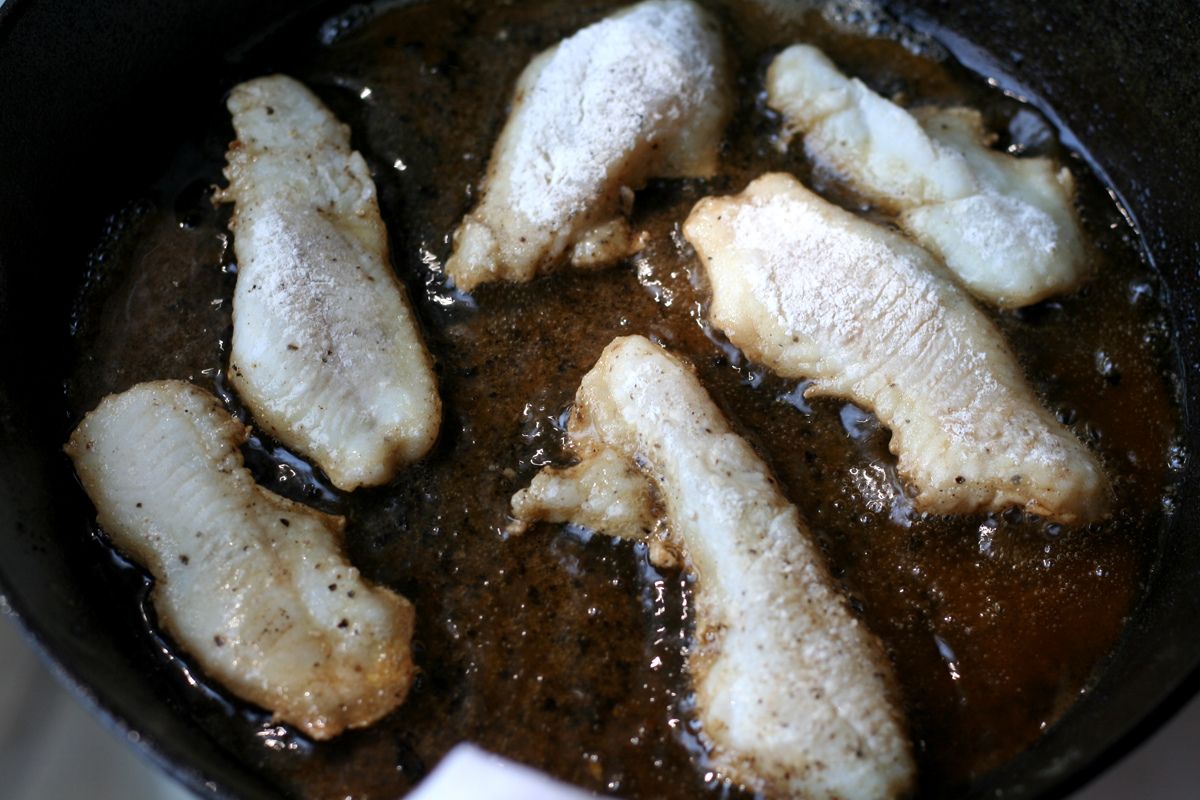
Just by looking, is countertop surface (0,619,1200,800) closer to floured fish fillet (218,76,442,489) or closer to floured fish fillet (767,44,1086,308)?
floured fish fillet (218,76,442,489)

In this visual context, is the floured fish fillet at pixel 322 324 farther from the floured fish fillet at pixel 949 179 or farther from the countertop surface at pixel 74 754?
the floured fish fillet at pixel 949 179

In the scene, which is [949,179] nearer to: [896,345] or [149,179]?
[896,345]

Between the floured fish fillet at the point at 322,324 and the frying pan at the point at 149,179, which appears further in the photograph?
the floured fish fillet at the point at 322,324

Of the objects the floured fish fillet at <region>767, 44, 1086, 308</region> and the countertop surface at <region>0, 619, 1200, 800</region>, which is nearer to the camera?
the countertop surface at <region>0, 619, 1200, 800</region>

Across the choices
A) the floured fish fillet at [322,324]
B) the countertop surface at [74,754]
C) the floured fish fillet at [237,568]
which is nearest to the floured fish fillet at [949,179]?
the countertop surface at [74,754]

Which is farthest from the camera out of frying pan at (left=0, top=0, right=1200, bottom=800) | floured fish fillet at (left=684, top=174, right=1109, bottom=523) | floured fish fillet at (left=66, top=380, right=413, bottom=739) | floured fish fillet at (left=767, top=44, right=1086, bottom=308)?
floured fish fillet at (left=767, top=44, right=1086, bottom=308)

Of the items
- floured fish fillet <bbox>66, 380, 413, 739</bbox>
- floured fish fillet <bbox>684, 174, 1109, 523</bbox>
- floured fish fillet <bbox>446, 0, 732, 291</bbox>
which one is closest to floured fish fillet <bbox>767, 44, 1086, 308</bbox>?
floured fish fillet <bbox>684, 174, 1109, 523</bbox>

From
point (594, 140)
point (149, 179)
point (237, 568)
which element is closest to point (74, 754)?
point (237, 568)
